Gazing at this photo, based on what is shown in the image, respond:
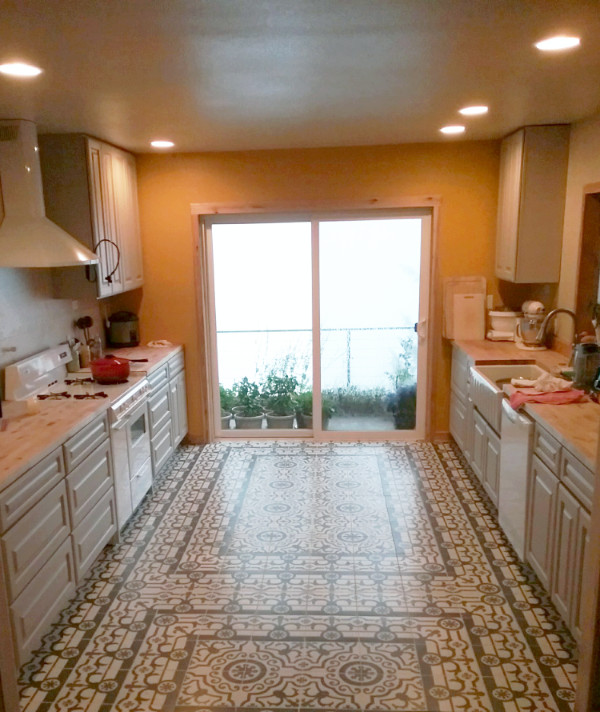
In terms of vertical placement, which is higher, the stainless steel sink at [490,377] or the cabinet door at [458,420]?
the stainless steel sink at [490,377]

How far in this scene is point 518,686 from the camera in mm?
2283

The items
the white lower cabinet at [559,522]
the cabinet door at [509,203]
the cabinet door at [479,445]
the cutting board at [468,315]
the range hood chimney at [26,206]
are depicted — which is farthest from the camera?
the cutting board at [468,315]

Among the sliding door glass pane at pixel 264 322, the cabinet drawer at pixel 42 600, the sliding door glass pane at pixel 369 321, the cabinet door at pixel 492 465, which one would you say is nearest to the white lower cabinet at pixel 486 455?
the cabinet door at pixel 492 465

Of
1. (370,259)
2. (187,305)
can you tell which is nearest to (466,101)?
(370,259)

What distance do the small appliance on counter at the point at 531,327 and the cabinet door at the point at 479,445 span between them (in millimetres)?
719

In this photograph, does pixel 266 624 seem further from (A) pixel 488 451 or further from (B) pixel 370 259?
(B) pixel 370 259

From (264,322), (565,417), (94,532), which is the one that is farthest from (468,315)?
(94,532)

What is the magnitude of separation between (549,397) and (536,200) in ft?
5.64

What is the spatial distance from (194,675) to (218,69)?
98.2 inches

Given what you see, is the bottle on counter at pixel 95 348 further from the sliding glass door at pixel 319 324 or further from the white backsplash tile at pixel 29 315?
the sliding glass door at pixel 319 324

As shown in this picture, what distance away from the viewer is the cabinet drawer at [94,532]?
287 cm

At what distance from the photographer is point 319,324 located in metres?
4.93

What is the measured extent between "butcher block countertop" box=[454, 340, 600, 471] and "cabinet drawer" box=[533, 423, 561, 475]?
39 mm

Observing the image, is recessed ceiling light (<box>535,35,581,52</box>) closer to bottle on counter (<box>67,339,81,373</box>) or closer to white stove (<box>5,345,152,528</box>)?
white stove (<box>5,345,152,528</box>)
